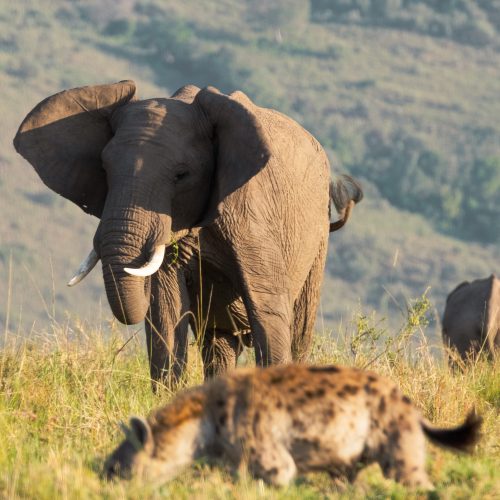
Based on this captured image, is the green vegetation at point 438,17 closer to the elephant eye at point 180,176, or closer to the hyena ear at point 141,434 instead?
the elephant eye at point 180,176

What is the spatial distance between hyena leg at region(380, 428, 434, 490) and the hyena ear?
92 cm

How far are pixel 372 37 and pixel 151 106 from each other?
186410mm

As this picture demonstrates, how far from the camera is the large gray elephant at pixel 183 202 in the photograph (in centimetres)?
912

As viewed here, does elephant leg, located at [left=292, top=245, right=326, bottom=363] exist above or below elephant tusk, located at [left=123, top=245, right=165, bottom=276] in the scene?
below

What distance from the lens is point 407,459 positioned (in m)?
5.67

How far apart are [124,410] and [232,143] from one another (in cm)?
243

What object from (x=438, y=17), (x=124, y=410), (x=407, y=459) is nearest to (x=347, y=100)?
(x=438, y=17)

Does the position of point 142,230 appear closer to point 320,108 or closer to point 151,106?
point 151,106

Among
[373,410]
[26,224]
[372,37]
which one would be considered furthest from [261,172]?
[372,37]

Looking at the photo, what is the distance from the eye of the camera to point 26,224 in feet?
384

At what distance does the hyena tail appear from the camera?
5836 mm

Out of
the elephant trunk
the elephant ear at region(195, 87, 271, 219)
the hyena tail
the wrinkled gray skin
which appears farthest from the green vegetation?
the hyena tail

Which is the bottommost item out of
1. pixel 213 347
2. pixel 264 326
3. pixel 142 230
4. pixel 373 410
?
pixel 213 347

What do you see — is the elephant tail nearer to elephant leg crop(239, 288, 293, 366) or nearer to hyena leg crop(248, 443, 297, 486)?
elephant leg crop(239, 288, 293, 366)
